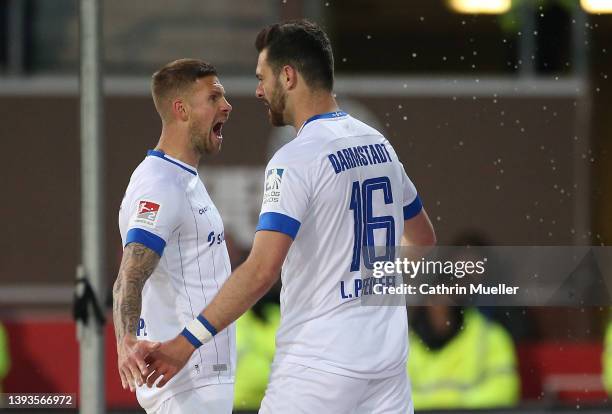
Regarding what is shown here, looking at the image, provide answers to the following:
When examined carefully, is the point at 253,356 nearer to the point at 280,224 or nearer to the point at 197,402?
the point at 197,402

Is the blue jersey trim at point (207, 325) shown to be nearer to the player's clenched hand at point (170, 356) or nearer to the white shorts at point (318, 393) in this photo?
the player's clenched hand at point (170, 356)

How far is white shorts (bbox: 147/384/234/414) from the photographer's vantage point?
3877 millimetres

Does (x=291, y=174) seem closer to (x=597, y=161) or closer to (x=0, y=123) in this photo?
(x=597, y=161)

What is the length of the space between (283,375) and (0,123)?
7.81m

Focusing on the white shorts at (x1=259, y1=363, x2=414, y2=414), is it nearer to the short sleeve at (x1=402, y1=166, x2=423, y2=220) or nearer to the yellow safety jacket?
the short sleeve at (x1=402, y1=166, x2=423, y2=220)

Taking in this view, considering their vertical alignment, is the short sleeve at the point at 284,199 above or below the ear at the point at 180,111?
below

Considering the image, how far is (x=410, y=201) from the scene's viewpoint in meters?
3.68

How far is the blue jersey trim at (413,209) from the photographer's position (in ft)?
12.1

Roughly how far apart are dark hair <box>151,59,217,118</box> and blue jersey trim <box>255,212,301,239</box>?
111cm

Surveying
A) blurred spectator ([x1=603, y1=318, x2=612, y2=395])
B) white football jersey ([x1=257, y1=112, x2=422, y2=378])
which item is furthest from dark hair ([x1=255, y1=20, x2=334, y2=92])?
blurred spectator ([x1=603, y1=318, x2=612, y2=395])

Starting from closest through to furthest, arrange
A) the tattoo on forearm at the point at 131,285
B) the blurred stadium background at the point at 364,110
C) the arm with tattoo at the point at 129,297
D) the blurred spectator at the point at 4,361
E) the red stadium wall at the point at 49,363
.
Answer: the arm with tattoo at the point at 129,297 → the tattoo on forearm at the point at 131,285 → the red stadium wall at the point at 49,363 → the blurred spectator at the point at 4,361 → the blurred stadium background at the point at 364,110

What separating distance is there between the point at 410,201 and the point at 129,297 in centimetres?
93

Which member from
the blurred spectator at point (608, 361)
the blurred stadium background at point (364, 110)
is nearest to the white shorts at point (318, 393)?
the blurred spectator at point (608, 361)

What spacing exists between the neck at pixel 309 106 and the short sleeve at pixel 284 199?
0.55 feet
